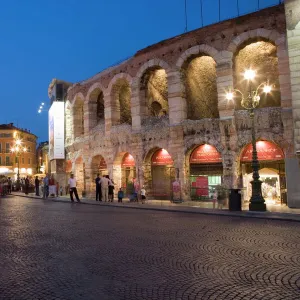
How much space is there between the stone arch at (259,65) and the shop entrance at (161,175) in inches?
245

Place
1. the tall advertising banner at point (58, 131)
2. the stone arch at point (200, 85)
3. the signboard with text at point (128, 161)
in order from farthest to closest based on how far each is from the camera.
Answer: the tall advertising banner at point (58, 131) → the signboard with text at point (128, 161) → the stone arch at point (200, 85)

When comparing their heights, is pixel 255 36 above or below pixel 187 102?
above

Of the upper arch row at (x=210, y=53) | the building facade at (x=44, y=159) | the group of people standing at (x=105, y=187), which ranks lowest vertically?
the group of people standing at (x=105, y=187)

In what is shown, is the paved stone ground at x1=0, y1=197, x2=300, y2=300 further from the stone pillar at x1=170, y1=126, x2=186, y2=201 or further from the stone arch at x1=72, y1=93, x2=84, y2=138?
the stone arch at x1=72, y1=93, x2=84, y2=138

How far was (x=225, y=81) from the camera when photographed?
20.4m

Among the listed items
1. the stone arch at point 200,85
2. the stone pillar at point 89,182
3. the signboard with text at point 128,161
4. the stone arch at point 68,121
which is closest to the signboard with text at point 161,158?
the signboard with text at point 128,161

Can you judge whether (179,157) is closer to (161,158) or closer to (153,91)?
(161,158)

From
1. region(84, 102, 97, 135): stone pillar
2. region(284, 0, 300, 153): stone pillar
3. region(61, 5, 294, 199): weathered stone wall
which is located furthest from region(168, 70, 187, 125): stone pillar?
Result: region(84, 102, 97, 135): stone pillar

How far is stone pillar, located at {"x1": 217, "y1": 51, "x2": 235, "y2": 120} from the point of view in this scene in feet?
66.6

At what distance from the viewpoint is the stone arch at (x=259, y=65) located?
20703mm

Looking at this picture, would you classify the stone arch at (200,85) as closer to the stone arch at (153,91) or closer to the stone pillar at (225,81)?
the stone arch at (153,91)

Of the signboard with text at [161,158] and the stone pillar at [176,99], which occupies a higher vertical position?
the stone pillar at [176,99]

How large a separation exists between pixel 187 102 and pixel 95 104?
9.56 metres

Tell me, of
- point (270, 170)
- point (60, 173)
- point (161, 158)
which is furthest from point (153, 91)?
point (60, 173)
